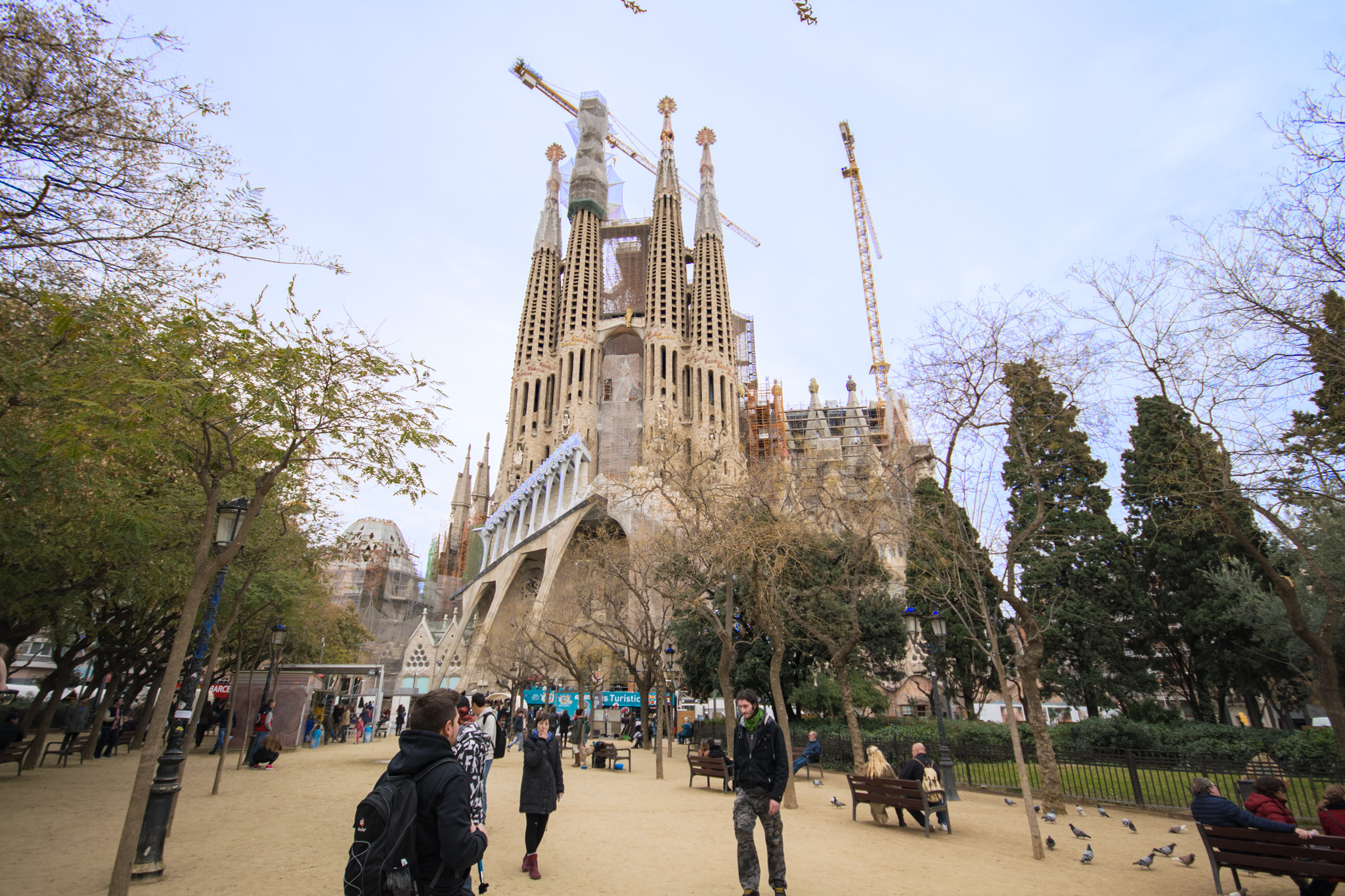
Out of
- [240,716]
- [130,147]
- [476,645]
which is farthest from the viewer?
[476,645]

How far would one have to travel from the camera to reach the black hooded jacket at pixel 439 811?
9.00ft

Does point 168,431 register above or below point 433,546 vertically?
below

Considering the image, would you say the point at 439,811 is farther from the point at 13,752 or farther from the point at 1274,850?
the point at 13,752

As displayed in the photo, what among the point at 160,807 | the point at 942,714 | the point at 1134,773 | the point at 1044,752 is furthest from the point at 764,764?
the point at 1134,773

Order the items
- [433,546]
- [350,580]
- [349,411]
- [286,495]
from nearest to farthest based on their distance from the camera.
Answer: [349,411] < [286,495] < [350,580] < [433,546]

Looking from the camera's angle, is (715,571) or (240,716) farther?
(240,716)

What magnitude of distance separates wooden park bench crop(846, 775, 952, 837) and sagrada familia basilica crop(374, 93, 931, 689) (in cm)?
3227

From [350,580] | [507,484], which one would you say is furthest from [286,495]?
[350,580]

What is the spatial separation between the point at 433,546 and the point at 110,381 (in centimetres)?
9184

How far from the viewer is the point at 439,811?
2.78 metres

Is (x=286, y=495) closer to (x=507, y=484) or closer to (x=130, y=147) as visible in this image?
(x=130, y=147)

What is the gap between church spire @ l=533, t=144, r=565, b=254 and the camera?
65.1 meters

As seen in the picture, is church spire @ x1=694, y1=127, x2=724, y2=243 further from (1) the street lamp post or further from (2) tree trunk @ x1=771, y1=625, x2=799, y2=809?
(1) the street lamp post

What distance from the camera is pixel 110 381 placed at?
5.66m
